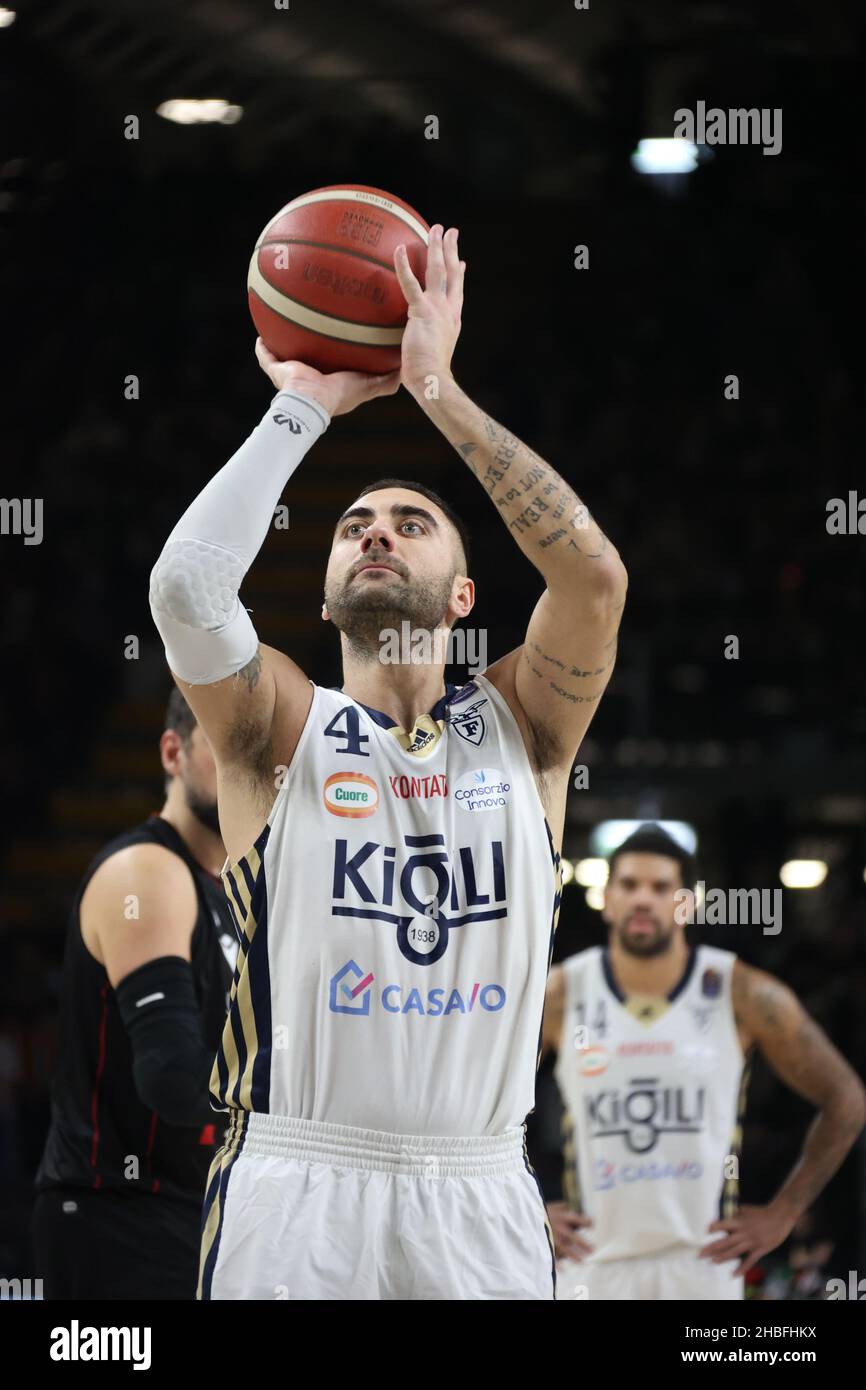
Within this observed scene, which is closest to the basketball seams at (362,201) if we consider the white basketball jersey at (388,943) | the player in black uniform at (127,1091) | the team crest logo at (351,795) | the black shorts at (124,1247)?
the white basketball jersey at (388,943)

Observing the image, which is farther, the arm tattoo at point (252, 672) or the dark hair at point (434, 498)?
the dark hair at point (434, 498)

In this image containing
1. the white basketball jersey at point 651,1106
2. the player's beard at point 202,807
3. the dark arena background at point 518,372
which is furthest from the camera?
the dark arena background at point 518,372

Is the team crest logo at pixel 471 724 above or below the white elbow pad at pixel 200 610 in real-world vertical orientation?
below

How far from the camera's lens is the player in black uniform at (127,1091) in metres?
3.86

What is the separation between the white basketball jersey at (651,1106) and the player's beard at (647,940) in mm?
113

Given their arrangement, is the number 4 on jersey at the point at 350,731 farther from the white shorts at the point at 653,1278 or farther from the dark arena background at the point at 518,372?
the dark arena background at the point at 518,372

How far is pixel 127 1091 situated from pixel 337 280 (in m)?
2.01

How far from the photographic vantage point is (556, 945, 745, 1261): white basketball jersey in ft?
17.2

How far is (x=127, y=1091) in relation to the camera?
3.97 meters

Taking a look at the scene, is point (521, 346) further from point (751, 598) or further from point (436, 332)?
point (436, 332)

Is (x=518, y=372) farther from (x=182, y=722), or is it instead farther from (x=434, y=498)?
(x=434, y=498)

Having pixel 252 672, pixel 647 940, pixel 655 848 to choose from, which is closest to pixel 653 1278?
pixel 647 940

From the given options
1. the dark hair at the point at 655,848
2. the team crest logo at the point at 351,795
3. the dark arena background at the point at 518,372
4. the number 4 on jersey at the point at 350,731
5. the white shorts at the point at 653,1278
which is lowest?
the white shorts at the point at 653,1278
